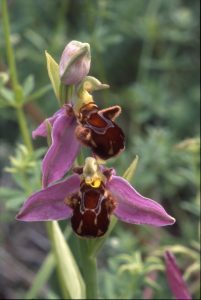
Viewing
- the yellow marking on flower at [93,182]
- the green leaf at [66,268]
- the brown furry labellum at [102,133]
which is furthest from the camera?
the green leaf at [66,268]

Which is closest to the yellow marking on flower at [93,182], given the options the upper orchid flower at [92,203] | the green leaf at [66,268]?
the upper orchid flower at [92,203]

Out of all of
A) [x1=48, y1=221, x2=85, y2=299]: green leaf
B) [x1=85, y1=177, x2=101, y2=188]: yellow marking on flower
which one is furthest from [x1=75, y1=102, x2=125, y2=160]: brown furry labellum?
[x1=48, y1=221, x2=85, y2=299]: green leaf

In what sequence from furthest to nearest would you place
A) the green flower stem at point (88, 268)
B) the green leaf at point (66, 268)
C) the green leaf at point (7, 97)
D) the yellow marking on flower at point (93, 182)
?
the green leaf at point (7, 97) < the green leaf at point (66, 268) < the green flower stem at point (88, 268) < the yellow marking on flower at point (93, 182)

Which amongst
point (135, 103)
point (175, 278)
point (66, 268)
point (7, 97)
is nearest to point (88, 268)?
point (66, 268)

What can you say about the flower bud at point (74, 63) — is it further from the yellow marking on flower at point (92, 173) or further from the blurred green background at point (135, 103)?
the blurred green background at point (135, 103)

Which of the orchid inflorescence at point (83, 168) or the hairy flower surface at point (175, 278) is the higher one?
the orchid inflorescence at point (83, 168)

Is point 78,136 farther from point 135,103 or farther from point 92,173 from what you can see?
point 135,103

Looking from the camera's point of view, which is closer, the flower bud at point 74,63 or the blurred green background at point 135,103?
the flower bud at point 74,63
